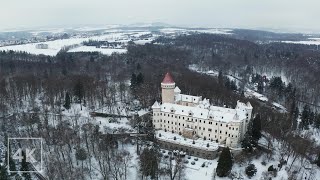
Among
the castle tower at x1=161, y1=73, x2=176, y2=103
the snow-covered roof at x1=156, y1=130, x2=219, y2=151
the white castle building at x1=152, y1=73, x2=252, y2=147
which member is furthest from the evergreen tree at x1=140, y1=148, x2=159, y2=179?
the castle tower at x1=161, y1=73, x2=176, y2=103

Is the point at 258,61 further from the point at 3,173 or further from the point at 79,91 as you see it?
the point at 3,173

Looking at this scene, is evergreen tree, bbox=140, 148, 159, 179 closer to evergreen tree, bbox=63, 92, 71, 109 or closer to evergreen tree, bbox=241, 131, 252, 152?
evergreen tree, bbox=241, 131, 252, 152

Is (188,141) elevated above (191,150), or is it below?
above

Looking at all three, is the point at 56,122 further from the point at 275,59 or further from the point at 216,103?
the point at 275,59

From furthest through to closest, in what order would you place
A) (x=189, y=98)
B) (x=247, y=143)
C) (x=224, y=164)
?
1. (x=189, y=98)
2. (x=247, y=143)
3. (x=224, y=164)

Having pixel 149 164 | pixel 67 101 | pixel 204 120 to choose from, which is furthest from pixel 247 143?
pixel 67 101

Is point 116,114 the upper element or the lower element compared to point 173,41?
lower

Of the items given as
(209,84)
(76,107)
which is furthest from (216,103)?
(76,107)
